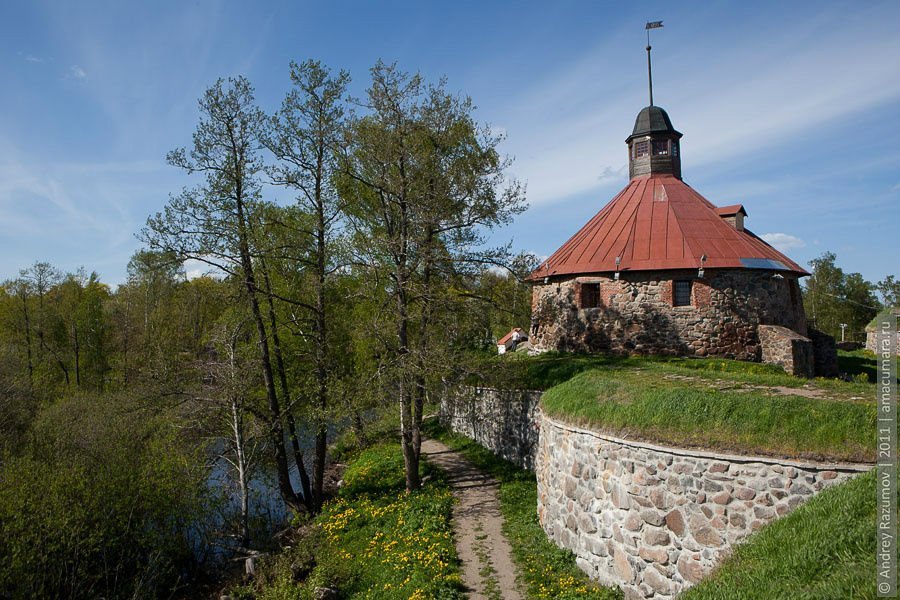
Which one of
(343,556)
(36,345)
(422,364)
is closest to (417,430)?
(422,364)

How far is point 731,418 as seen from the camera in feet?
25.3

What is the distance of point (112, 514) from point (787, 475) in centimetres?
1276

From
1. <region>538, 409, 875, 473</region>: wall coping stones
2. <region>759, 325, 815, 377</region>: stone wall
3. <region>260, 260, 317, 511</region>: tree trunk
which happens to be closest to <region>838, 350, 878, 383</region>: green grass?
<region>759, 325, 815, 377</region>: stone wall

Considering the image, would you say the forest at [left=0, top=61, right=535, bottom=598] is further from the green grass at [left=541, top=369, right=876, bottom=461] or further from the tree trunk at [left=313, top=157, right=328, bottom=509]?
the green grass at [left=541, top=369, right=876, bottom=461]

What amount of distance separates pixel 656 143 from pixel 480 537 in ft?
50.5

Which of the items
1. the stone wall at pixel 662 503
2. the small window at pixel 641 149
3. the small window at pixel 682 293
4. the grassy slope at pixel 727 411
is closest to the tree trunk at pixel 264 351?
the grassy slope at pixel 727 411

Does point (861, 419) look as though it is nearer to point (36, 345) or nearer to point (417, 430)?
point (417, 430)

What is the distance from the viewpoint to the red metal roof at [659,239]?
16531 mm

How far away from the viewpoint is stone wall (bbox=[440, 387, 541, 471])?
15.0 metres

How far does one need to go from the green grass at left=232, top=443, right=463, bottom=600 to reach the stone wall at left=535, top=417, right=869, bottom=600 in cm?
249

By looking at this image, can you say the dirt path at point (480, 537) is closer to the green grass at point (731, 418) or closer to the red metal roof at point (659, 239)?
the green grass at point (731, 418)

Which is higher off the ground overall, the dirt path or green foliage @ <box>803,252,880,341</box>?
green foliage @ <box>803,252,880,341</box>

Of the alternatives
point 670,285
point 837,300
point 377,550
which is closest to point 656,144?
point 670,285

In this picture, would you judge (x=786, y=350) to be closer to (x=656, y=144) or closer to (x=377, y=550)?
(x=656, y=144)
